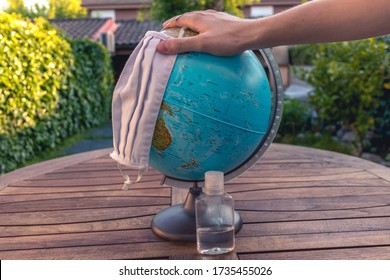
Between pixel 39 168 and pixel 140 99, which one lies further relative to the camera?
pixel 39 168

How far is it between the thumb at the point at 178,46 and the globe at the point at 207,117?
0.02m

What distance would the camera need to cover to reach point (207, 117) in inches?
51.7

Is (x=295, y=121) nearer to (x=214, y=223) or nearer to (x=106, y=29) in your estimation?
(x=214, y=223)

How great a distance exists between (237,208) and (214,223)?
1.23 ft

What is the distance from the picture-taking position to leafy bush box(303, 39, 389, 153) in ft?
15.6

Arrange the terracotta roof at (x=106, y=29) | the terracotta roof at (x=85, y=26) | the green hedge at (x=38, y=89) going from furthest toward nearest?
the terracotta roof at (x=106, y=29), the terracotta roof at (x=85, y=26), the green hedge at (x=38, y=89)

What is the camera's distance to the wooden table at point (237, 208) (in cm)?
141

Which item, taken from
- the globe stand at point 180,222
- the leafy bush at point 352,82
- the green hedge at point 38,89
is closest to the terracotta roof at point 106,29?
the green hedge at point 38,89

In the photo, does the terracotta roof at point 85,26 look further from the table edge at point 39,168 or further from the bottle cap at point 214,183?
the bottle cap at point 214,183

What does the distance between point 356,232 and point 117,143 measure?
0.90 m

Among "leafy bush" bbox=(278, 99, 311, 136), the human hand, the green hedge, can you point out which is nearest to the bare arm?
the human hand

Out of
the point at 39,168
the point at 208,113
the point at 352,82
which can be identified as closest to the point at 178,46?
the point at 208,113

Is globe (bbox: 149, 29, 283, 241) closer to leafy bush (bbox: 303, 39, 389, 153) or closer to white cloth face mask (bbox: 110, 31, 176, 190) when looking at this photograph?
white cloth face mask (bbox: 110, 31, 176, 190)

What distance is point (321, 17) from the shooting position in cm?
A: 126
